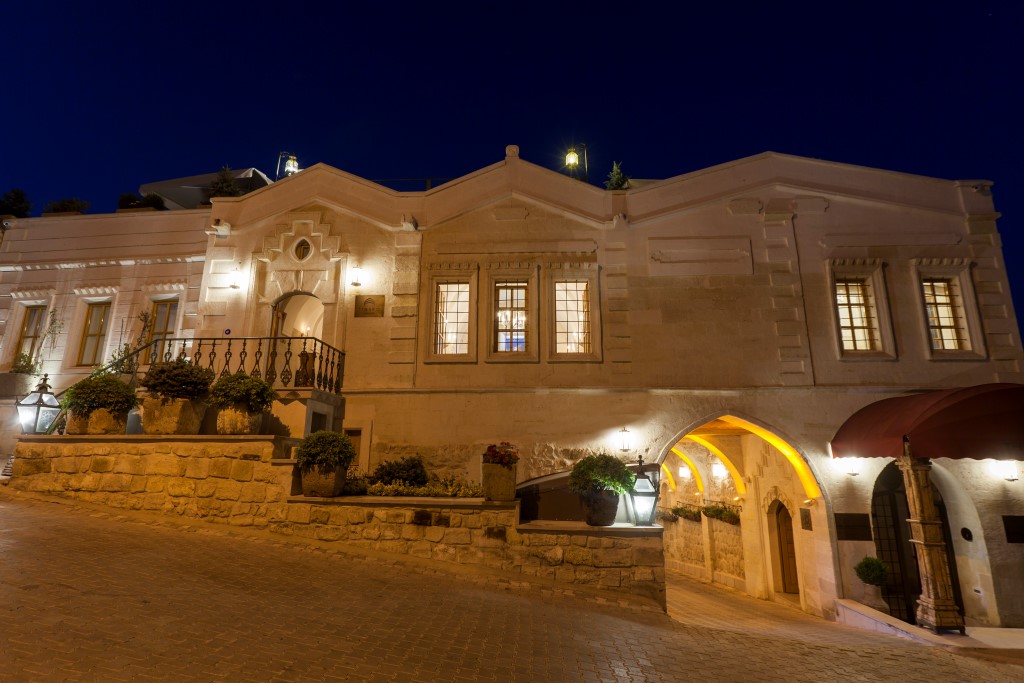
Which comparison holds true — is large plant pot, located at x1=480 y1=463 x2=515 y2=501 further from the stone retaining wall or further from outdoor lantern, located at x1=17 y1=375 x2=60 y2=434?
outdoor lantern, located at x1=17 y1=375 x2=60 y2=434

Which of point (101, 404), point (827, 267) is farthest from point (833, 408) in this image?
point (101, 404)

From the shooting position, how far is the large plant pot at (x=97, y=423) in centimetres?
995

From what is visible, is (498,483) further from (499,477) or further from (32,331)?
(32,331)

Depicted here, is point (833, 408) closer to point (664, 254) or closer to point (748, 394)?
point (748, 394)

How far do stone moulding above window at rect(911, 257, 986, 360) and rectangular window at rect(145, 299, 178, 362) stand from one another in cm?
1776

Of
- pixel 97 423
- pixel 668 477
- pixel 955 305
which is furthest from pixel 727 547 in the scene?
pixel 97 423

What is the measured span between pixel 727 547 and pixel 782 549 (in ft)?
6.57

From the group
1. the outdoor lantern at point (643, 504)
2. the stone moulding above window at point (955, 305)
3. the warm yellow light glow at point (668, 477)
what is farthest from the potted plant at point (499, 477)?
the warm yellow light glow at point (668, 477)

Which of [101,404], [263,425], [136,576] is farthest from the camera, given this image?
[263,425]

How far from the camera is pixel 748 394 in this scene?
11609 millimetres

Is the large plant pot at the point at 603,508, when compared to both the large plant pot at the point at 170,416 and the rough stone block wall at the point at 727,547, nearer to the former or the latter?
the large plant pot at the point at 170,416

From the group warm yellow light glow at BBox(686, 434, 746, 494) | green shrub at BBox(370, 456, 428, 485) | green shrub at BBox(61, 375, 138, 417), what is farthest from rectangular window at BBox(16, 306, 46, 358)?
warm yellow light glow at BBox(686, 434, 746, 494)

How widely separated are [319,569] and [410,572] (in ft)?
4.24

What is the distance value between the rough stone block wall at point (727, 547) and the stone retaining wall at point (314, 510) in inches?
313
